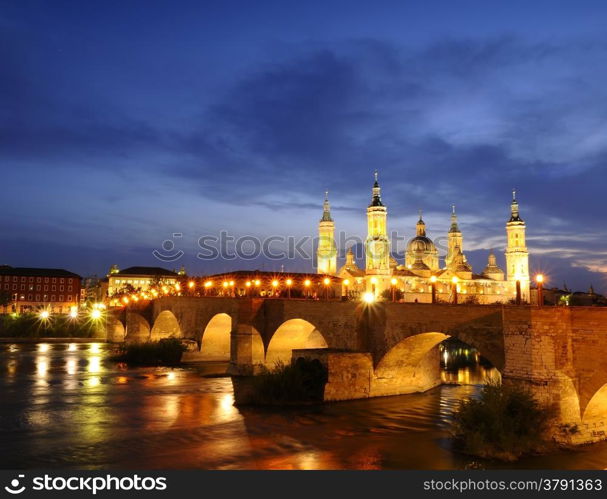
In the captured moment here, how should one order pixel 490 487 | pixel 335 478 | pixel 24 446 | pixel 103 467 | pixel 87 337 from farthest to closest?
pixel 87 337 < pixel 24 446 < pixel 103 467 < pixel 335 478 < pixel 490 487

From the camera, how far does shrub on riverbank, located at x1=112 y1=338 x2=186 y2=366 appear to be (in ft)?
155

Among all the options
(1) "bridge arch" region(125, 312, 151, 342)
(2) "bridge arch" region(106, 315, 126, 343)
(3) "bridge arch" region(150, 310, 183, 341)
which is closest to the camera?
(3) "bridge arch" region(150, 310, 183, 341)

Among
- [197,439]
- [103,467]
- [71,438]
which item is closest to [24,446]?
[71,438]

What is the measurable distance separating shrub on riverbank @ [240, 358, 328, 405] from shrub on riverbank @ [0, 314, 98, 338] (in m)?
53.5

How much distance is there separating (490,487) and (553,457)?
14.8ft

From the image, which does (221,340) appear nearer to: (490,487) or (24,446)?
(24,446)

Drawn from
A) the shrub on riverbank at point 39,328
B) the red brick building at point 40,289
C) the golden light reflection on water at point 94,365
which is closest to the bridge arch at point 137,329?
the golden light reflection on water at point 94,365

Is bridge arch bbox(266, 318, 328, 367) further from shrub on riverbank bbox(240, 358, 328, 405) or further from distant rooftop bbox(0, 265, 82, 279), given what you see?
distant rooftop bbox(0, 265, 82, 279)

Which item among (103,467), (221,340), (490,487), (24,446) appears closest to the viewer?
(490,487)

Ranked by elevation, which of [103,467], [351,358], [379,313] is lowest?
[103,467]

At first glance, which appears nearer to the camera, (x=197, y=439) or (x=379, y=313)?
(x=197, y=439)

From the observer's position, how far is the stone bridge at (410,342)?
18.8m

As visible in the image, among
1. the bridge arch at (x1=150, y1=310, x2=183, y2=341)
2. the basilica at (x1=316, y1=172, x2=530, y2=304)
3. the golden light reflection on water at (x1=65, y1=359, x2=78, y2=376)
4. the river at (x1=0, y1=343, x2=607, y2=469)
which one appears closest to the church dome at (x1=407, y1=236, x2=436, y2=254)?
the basilica at (x1=316, y1=172, x2=530, y2=304)

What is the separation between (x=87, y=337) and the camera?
76625 mm
